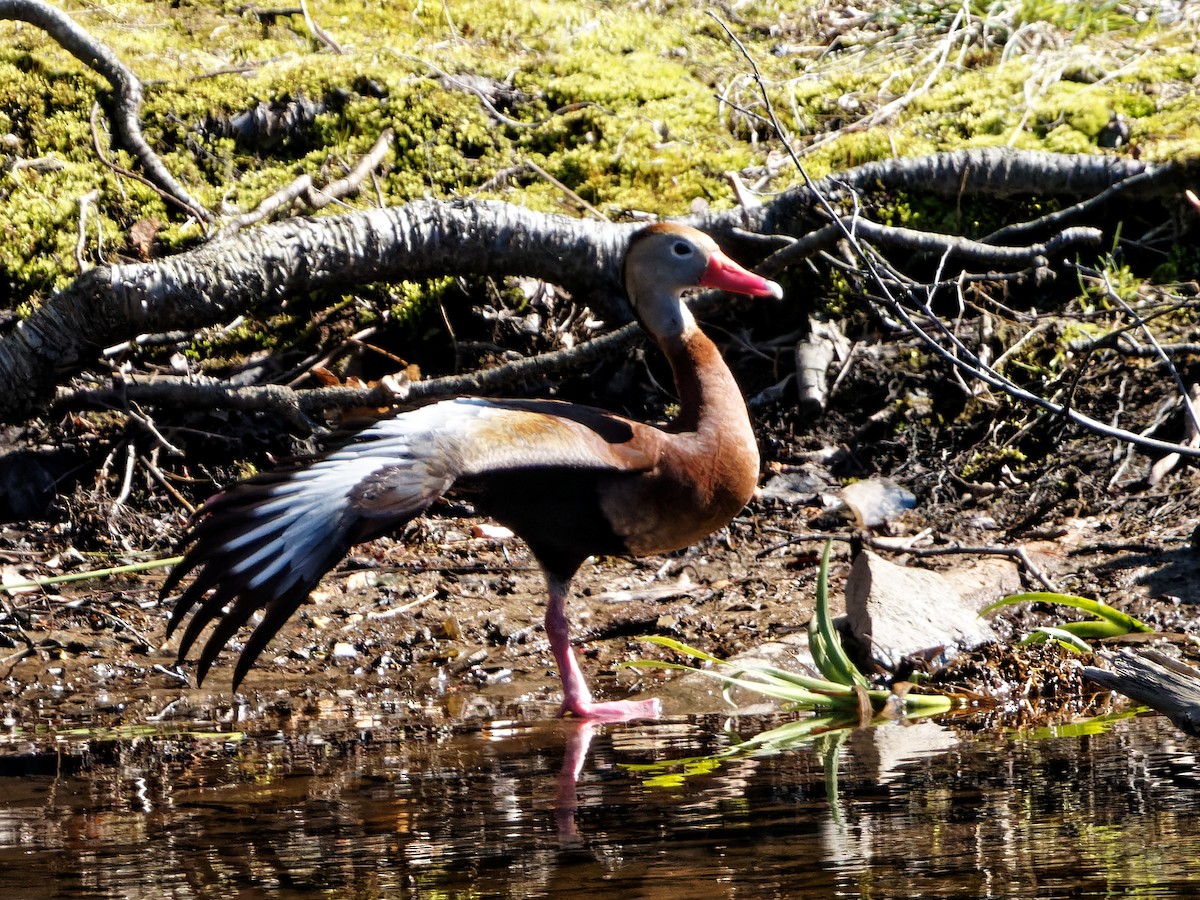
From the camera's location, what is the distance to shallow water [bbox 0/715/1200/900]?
262 centimetres

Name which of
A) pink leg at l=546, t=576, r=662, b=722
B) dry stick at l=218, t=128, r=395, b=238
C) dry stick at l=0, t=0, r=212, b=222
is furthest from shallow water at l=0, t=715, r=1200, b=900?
dry stick at l=0, t=0, r=212, b=222

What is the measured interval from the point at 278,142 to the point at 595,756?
495 centimetres

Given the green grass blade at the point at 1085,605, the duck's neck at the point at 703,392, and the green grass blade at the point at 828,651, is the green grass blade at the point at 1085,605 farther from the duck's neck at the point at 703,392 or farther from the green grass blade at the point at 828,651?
the duck's neck at the point at 703,392

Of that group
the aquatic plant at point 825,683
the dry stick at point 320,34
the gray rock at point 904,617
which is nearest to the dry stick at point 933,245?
the gray rock at point 904,617

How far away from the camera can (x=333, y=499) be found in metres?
3.83

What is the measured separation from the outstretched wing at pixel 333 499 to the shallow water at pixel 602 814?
43cm

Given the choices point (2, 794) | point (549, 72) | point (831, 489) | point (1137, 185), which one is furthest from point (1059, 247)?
point (2, 794)

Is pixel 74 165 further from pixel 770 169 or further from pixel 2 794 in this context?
pixel 2 794

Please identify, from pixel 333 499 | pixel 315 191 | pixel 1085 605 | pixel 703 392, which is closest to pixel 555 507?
pixel 703 392

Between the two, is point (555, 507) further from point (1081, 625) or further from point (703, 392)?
point (1081, 625)

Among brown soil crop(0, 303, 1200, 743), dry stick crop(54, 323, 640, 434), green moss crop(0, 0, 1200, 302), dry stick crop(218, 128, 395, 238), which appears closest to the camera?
brown soil crop(0, 303, 1200, 743)

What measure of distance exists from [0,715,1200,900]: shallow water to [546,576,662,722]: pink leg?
0.44ft

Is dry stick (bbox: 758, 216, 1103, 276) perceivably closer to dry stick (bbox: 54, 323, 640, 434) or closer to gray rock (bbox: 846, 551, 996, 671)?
dry stick (bbox: 54, 323, 640, 434)

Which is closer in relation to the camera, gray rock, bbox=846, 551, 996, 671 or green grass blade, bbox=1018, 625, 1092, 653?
green grass blade, bbox=1018, 625, 1092, 653
